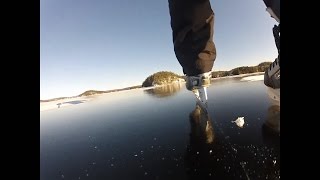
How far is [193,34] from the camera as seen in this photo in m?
1.76

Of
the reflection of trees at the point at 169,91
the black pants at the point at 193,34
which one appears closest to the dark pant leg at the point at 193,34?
the black pants at the point at 193,34

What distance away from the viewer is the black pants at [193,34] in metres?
1.65

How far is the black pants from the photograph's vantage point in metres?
1.65

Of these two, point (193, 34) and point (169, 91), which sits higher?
point (193, 34)

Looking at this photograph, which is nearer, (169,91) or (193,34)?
(193,34)

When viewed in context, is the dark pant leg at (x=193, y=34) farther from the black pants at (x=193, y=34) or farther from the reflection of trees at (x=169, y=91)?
the reflection of trees at (x=169, y=91)

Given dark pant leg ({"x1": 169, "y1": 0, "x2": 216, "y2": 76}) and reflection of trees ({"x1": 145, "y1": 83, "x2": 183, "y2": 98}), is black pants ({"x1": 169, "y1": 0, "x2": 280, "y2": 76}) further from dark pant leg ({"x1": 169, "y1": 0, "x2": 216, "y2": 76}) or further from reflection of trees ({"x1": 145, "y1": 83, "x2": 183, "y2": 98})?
reflection of trees ({"x1": 145, "y1": 83, "x2": 183, "y2": 98})

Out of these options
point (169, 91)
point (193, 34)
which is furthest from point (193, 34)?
point (169, 91)

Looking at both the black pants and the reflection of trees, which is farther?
the reflection of trees

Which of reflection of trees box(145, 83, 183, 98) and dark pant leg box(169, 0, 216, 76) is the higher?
dark pant leg box(169, 0, 216, 76)

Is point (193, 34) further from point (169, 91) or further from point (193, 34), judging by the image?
point (169, 91)

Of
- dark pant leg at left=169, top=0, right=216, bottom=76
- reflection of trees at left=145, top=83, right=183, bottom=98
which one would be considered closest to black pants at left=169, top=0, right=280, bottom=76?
dark pant leg at left=169, top=0, right=216, bottom=76

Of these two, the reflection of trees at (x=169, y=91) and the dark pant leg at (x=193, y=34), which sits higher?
the dark pant leg at (x=193, y=34)
